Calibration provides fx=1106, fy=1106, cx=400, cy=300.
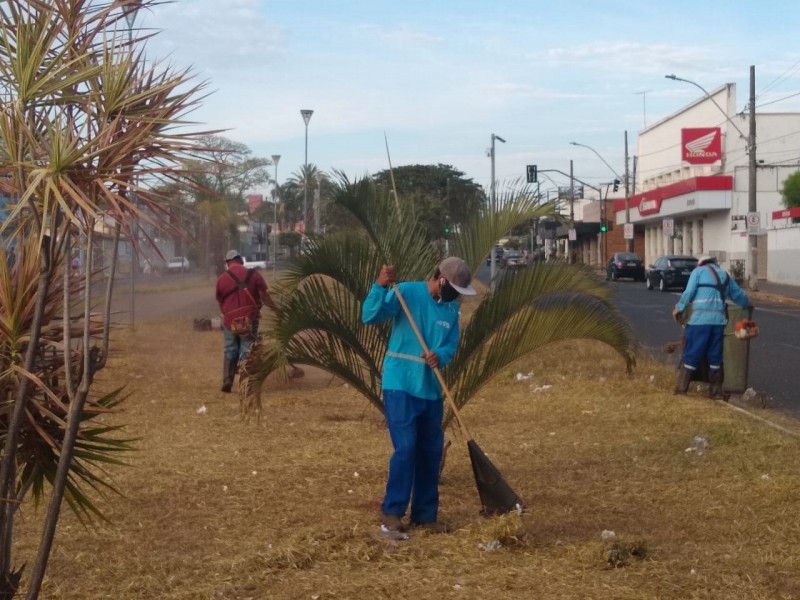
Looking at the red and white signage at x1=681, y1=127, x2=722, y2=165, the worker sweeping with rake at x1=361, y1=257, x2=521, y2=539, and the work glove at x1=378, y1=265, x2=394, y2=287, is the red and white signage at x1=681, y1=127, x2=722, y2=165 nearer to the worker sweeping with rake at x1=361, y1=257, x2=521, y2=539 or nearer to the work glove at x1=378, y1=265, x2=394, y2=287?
the worker sweeping with rake at x1=361, y1=257, x2=521, y2=539

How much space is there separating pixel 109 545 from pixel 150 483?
1.61 meters

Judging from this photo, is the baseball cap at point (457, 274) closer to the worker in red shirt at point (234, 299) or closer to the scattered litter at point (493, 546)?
the scattered litter at point (493, 546)

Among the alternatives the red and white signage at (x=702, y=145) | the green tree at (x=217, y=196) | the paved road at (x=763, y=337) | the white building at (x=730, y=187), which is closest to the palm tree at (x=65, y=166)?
the green tree at (x=217, y=196)

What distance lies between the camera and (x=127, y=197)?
145 inches

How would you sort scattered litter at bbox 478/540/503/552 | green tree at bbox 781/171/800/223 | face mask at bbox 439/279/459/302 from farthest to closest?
green tree at bbox 781/171/800/223 → face mask at bbox 439/279/459/302 → scattered litter at bbox 478/540/503/552

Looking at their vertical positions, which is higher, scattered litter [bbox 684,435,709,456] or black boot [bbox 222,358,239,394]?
black boot [bbox 222,358,239,394]

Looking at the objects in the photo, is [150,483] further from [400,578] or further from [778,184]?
[778,184]

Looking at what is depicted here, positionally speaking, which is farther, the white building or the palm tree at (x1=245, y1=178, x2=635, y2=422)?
the white building

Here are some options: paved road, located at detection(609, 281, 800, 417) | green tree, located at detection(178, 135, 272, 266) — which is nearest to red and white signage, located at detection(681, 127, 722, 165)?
paved road, located at detection(609, 281, 800, 417)

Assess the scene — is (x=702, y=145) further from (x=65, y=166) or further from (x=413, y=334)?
(x=65, y=166)

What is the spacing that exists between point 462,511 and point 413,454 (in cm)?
97

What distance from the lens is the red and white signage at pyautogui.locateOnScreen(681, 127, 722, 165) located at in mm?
→ 48688

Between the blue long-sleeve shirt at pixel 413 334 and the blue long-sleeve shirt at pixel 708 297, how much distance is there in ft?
17.7

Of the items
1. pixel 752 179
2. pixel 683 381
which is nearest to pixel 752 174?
pixel 752 179
